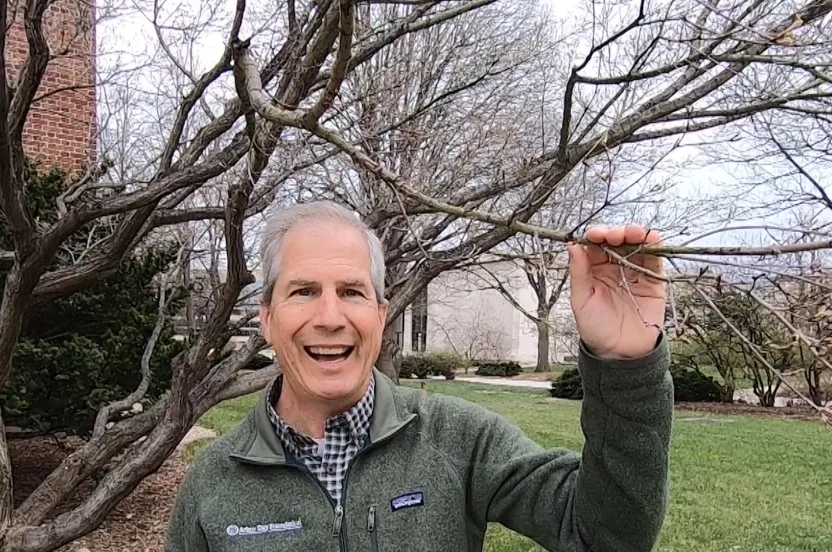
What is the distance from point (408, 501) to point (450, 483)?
0.30ft

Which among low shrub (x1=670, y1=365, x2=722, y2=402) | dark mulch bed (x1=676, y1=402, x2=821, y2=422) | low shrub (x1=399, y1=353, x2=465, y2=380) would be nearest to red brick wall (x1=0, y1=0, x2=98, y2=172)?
dark mulch bed (x1=676, y1=402, x2=821, y2=422)

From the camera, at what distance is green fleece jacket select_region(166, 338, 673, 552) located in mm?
1518

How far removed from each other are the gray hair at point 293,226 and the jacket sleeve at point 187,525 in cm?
43

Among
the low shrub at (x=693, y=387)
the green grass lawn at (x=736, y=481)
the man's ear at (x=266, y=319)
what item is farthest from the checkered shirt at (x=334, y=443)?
the low shrub at (x=693, y=387)

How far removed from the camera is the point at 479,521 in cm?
178

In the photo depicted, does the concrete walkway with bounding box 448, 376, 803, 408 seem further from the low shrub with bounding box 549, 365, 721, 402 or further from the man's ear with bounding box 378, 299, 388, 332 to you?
the man's ear with bounding box 378, 299, 388, 332

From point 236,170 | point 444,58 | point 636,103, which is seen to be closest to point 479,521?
point 636,103

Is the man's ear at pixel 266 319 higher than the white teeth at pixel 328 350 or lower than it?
higher

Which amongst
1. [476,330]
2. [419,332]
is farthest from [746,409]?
[419,332]

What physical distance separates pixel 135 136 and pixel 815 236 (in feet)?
35.7

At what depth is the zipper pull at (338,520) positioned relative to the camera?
169 centimetres

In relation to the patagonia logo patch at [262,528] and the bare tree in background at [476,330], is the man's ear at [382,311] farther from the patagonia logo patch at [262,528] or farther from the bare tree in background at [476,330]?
the bare tree in background at [476,330]

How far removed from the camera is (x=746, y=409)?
19594mm

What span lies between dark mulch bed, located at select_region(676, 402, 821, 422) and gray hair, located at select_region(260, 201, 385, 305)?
58.2ft
